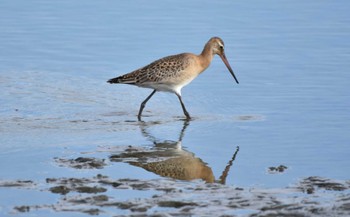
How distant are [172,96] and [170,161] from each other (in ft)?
16.0

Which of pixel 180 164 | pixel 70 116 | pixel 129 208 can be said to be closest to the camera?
pixel 129 208

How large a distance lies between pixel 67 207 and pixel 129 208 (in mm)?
586

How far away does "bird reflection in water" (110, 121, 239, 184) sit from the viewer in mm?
10312

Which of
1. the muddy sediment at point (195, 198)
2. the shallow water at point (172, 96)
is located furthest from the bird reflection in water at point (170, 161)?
the muddy sediment at point (195, 198)

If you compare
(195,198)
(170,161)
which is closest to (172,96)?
(170,161)

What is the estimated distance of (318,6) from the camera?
21531 mm

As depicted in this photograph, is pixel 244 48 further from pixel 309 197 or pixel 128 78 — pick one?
pixel 309 197

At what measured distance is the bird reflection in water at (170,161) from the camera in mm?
10312

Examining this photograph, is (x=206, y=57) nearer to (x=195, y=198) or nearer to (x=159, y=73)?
(x=159, y=73)

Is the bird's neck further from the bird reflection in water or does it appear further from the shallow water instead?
the bird reflection in water

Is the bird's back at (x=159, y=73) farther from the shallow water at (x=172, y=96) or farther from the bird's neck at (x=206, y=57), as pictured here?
the shallow water at (x=172, y=96)

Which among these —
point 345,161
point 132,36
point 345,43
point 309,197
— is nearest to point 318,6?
point 345,43

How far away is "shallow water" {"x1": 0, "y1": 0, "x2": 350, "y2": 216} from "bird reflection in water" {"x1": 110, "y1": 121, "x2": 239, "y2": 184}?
0.04 metres

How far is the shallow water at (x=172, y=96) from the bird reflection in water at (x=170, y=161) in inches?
1.4
